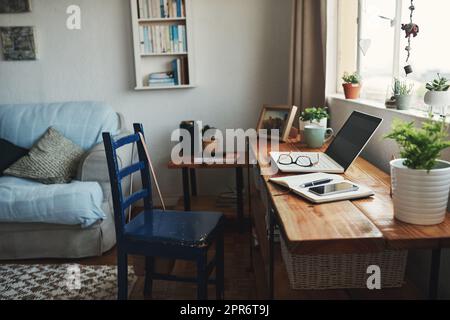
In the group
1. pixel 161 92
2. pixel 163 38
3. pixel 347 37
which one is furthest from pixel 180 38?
pixel 347 37

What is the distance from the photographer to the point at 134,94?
137 inches

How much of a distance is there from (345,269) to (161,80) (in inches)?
93.5

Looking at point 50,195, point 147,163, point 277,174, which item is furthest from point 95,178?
point 277,174

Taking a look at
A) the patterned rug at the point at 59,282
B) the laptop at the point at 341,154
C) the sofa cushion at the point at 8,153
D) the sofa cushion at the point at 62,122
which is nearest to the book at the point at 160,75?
the sofa cushion at the point at 62,122

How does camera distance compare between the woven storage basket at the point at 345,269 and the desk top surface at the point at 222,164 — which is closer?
the woven storage basket at the point at 345,269

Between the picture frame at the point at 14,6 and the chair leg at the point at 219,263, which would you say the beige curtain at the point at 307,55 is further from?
the picture frame at the point at 14,6

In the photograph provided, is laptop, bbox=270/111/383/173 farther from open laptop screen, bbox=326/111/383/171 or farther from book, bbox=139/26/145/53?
book, bbox=139/26/145/53

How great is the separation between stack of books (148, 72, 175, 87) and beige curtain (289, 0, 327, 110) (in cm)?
96

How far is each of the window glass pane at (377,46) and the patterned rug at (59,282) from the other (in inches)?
69.0

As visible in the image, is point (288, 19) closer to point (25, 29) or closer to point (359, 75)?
point (359, 75)

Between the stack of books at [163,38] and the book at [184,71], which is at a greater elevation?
the stack of books at [163,38]

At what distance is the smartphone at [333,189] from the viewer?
4.43 feet

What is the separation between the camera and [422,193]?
110cm

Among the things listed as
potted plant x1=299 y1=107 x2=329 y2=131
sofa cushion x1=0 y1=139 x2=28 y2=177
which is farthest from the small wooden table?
sofa cushion x1=0 y1=139 x2=28 y2=177
